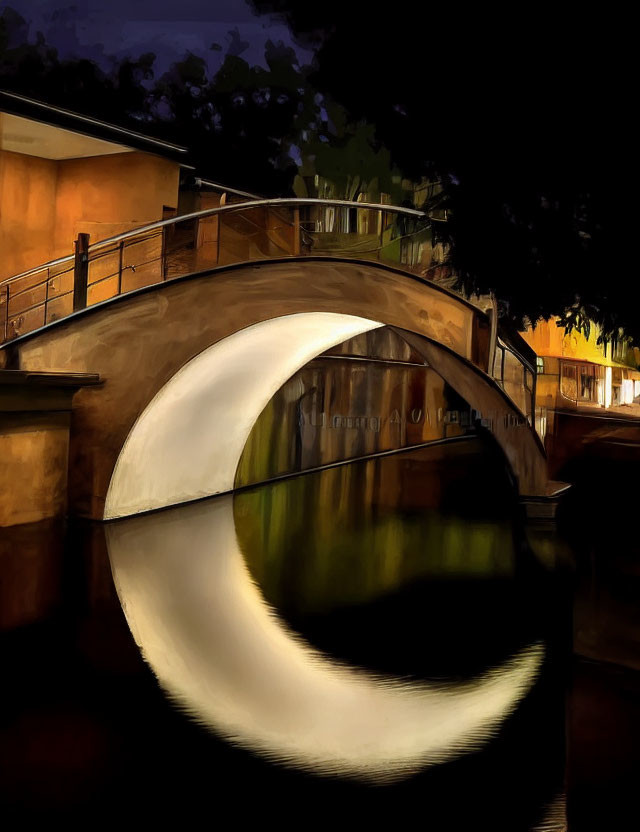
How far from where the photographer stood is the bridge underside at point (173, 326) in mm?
10523

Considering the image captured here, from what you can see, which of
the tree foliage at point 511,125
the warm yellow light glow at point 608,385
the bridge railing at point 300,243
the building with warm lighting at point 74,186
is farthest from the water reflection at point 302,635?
the warm yellow light glow at point 608,385

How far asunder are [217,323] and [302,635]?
15.2 ft

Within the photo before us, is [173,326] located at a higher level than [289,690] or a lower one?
higher

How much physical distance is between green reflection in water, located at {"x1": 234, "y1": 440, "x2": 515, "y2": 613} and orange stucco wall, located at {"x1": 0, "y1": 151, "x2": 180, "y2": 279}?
510cm

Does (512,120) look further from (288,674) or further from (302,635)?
(288,674)

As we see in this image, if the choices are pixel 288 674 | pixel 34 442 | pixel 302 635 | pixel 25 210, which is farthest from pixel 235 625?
pixel 25 210

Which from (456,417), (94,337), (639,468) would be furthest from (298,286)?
(456,417)

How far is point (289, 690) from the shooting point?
6125mm

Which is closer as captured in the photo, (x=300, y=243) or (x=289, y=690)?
(x=289, y=690)

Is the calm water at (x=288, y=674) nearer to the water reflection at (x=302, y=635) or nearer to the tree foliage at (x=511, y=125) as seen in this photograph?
the water reflection at (x=302, y=635)

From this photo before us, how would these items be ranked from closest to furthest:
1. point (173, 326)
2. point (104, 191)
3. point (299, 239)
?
point (173, 326)
point (299, 239)
point (104, 191)

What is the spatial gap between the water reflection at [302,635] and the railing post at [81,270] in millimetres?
2799

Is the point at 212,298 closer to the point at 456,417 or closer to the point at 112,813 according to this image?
the point at 112,813

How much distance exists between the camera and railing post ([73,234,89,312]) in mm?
10305
